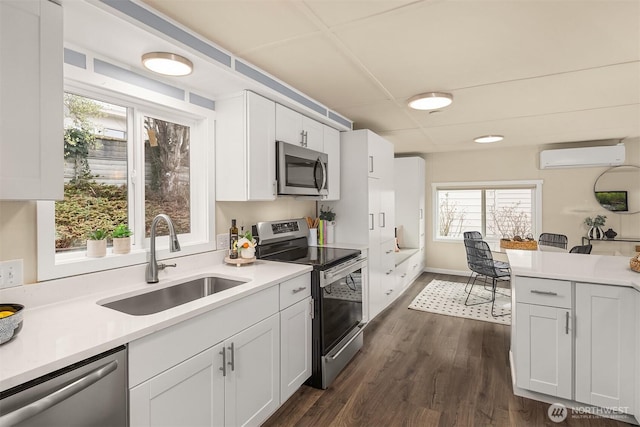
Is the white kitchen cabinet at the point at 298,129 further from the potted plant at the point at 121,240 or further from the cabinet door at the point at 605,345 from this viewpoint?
the cabinet door at the point at 605,345

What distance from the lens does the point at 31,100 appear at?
3.87ft

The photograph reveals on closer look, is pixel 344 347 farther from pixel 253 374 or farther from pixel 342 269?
pixel 253 374

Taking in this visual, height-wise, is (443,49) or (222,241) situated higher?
(443,49)

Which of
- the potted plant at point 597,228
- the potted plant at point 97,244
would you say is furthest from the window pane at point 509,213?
the potted plant at point 97,244

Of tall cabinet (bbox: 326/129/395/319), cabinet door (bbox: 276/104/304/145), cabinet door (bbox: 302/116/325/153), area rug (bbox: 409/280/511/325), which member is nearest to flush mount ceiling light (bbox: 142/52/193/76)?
cabinet door (bbox: 276/104/304/145)

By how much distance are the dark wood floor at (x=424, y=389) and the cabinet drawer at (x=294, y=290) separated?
710mm

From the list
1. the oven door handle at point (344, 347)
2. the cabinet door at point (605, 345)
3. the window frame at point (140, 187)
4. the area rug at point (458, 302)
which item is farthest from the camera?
the area rug at point (458, 302)

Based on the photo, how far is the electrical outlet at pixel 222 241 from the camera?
2.47 metres

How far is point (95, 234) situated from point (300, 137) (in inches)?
67.9

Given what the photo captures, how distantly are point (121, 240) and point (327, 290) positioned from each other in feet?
4.55

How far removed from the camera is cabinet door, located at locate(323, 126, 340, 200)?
334 cm

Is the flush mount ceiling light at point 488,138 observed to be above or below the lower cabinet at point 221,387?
above

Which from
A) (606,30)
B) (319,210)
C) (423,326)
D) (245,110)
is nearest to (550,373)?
(423,326)

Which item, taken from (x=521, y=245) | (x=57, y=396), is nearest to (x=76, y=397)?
(x=57, y=396)
